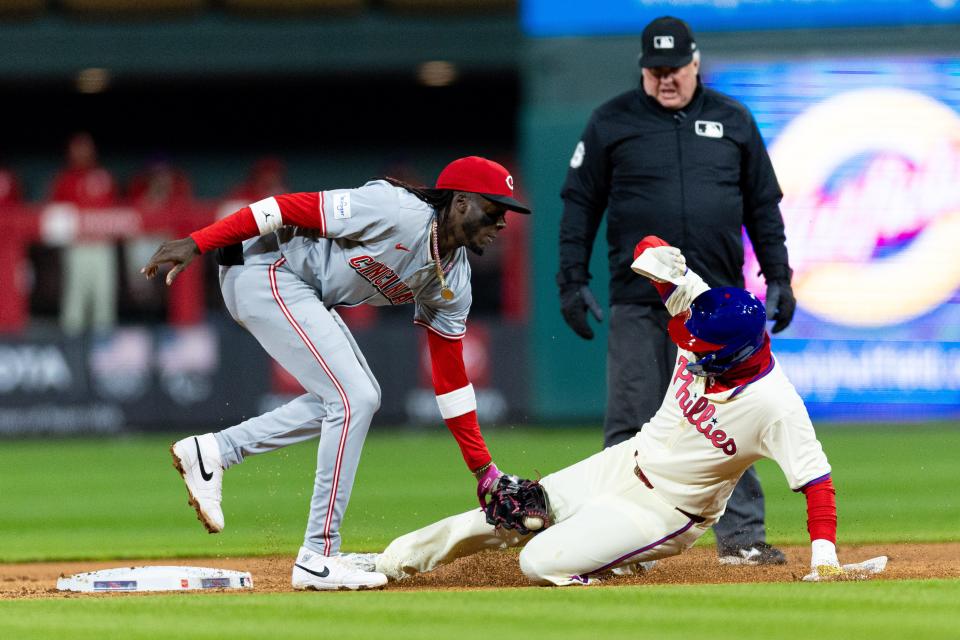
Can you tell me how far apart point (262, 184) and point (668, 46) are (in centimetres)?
1122

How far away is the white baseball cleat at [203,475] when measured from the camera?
617 cm

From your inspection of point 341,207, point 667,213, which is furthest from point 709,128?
point 341,207

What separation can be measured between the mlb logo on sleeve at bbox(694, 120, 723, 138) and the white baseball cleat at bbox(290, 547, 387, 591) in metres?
2.42

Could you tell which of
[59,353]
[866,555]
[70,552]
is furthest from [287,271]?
[59,353]

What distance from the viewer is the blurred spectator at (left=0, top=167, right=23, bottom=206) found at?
17750 millimetres

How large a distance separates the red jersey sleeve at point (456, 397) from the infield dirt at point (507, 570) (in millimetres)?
487

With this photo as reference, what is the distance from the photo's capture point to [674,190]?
6.74 m

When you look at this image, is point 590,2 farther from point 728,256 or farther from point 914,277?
point 728,256

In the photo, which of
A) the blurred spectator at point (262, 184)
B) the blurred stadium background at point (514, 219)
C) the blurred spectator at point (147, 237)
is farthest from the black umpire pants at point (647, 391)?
Result: the blurred spectator at point (262, 184)

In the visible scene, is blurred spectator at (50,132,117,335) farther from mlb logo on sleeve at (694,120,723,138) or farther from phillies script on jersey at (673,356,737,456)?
phillies script on jersey at (673,356,737,456)

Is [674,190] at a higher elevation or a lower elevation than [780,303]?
higher

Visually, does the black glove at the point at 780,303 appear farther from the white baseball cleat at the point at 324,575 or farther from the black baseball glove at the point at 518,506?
the white baseball cleat at the point at 324,575

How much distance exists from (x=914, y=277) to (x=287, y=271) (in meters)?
8.32

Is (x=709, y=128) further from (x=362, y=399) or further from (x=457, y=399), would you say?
(x=362, y=399)
